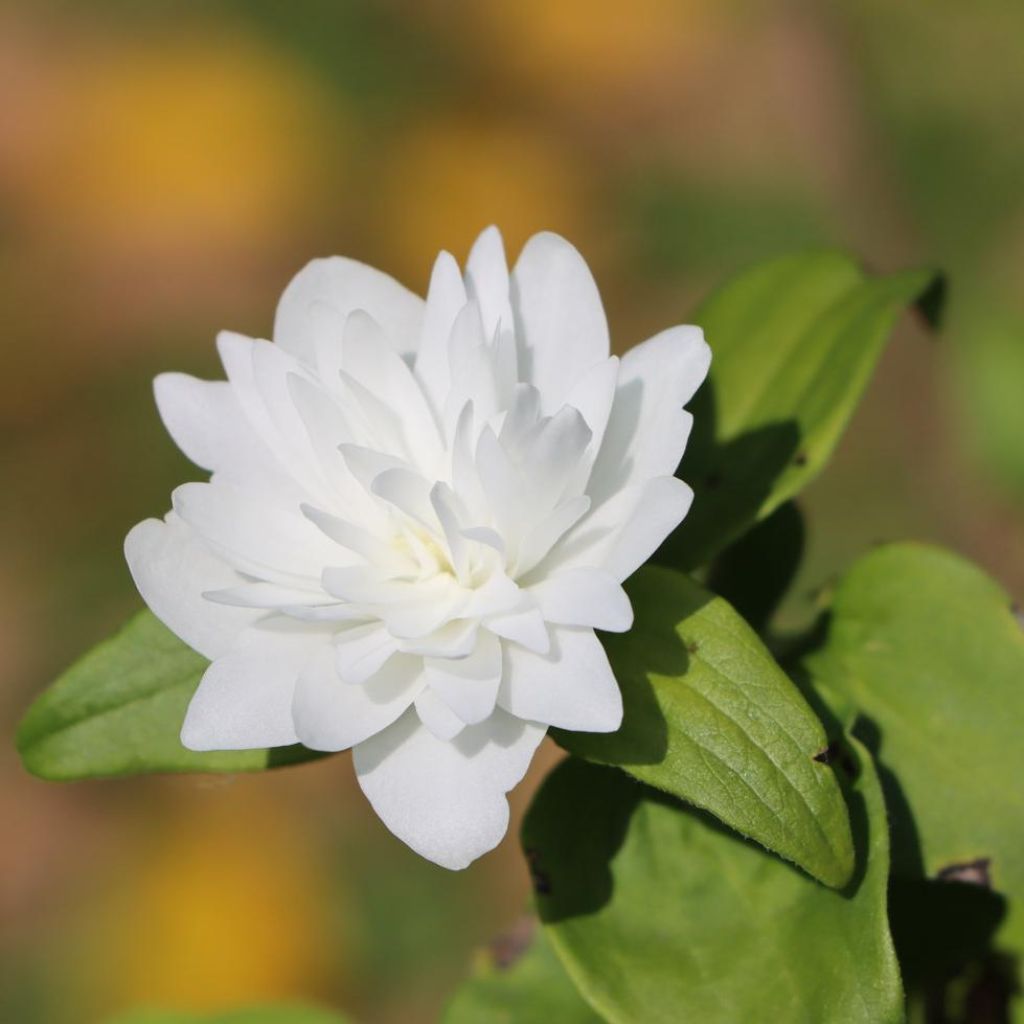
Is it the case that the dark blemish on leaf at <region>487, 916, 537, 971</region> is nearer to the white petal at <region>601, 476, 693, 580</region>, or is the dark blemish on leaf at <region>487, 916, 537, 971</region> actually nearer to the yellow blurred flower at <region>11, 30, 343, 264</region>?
the white petal at <region>601, 476, 693, 580</region>

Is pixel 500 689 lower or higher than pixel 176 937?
higher

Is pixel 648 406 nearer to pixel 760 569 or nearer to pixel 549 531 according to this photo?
pixel 549 531

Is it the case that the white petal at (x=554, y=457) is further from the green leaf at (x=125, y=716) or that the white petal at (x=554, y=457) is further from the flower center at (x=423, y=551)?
the green leaf at (x=125, y=716)

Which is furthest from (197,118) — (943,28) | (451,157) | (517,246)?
(943,28)

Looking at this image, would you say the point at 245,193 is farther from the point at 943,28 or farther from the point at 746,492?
the point at 746,492

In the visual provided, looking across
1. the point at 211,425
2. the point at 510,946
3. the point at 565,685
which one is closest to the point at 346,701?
the point at 565,685

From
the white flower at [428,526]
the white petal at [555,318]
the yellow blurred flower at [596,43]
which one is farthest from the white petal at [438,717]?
the yellow blurred flower at [596,43]
